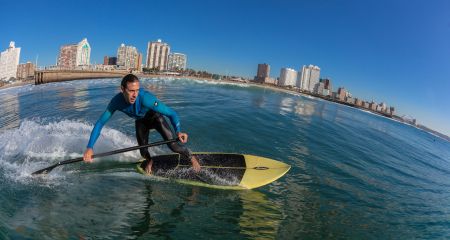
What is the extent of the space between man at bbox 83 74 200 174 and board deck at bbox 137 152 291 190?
251 mm

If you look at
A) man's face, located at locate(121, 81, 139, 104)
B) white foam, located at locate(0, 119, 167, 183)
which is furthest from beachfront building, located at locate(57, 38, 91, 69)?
man's face, located at locate(121, 81, 139, 104)

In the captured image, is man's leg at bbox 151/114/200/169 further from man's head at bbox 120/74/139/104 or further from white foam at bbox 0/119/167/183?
white foam at bbox 0/119/167/183

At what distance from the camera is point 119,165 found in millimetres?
9344

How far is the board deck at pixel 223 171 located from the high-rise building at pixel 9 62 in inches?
7138

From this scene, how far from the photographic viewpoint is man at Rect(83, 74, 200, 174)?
692 centimetres

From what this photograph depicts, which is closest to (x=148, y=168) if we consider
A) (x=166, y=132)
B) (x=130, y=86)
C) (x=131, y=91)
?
(x=166, y=132)

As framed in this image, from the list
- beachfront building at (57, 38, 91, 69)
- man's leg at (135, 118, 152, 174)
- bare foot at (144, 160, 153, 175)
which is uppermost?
beachfront building at (57, 38, 91, 69)

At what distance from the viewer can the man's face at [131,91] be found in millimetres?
6758

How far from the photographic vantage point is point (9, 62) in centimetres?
16338

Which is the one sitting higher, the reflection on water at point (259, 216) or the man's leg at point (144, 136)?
the man's leg at point (144, 136)

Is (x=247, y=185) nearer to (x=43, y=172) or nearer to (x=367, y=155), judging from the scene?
(x=43, y=172)

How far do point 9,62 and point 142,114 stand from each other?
190393 mm

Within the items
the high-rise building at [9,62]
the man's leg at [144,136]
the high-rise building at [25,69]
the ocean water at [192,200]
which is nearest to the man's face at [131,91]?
the man's leg at [144,136]

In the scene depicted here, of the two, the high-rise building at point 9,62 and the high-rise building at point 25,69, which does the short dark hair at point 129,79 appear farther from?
the high-rise building at point 9,62
